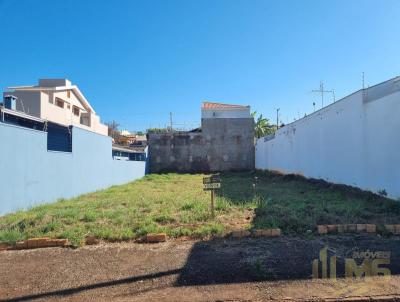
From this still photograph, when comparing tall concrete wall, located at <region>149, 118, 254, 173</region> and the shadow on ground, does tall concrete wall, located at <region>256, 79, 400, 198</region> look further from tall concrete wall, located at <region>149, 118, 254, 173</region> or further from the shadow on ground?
tall concrete wall, located at <region>149, 118, 254, 173</region>

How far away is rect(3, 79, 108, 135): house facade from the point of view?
2592 centimetres

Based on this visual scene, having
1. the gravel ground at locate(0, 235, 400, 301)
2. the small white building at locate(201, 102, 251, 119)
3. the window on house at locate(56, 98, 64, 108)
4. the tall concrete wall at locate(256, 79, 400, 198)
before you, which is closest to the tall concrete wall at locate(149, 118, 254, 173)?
the small white building at locate(201, 102, 251, 119)

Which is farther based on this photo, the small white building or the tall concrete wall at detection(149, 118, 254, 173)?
the small white building

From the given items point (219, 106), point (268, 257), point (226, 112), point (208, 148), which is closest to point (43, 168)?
point (268, 257)

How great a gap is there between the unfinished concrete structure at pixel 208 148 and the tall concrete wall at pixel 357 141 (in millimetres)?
11454

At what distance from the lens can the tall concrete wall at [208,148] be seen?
28938mm

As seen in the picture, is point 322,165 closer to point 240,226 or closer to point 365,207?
point 365,207

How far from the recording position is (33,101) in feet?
85.4

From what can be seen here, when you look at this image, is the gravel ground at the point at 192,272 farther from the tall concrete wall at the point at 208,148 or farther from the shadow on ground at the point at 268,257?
the tall concrete wall at the point at 208,148

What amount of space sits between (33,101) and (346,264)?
1059 inches

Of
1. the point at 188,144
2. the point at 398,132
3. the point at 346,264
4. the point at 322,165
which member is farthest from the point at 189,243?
the point at 188,144

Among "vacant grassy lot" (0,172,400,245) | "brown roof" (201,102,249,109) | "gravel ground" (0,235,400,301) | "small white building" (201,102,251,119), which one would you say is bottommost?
"gravel ground" (0,235,400,301)

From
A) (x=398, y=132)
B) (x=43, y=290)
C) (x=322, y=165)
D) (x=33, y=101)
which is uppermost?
(x=33, y=101)

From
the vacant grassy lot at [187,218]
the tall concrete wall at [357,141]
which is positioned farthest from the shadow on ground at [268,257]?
the tall concrete wall at [357,141]
